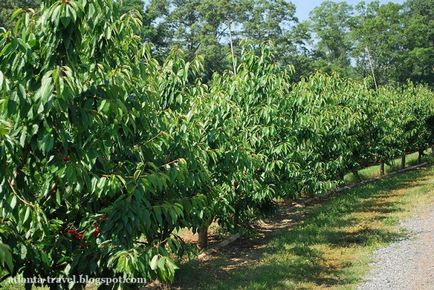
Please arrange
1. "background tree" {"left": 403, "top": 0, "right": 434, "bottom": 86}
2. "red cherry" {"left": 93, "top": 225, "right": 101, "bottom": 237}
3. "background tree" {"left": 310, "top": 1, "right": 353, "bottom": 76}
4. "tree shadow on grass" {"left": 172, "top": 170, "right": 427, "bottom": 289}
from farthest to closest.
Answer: "background tree" {"left": 310, "top": 1, "right": 353, "bottom": 76}
"background tree" {"left": 403, "top": 0, "right": 434, "bottom": 86}
"tree shadow on grass" {"left": 172, "top": 170, "right": 427, "bottom": 289}
"red cherry" {"left": 93, "top": 225, "right": 101, "bottom": 237}

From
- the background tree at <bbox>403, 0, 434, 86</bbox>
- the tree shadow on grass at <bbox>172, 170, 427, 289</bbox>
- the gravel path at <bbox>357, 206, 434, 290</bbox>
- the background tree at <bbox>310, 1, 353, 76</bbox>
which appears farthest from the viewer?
the background tree at <bbox>310, 1, 353, 76</bbox>

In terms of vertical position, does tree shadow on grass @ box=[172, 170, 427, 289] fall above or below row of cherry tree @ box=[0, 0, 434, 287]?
below

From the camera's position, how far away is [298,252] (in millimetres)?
10352

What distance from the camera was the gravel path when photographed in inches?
318

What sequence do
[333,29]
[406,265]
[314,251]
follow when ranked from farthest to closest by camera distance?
[333,29]
[314,251]
[406,265]

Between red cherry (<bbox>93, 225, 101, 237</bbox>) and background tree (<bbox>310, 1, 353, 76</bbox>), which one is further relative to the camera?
background tree (<bbox>310, 1, 353, 76</bbox>)

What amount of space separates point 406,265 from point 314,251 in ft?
6.68

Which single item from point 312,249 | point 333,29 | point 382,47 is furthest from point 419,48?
point 312,249

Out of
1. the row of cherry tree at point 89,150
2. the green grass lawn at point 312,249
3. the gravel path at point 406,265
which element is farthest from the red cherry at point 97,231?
the gravel path at point 406,265

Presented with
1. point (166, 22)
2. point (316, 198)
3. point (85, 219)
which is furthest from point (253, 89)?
point (166, 22)

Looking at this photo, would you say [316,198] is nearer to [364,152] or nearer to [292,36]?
[364,152]

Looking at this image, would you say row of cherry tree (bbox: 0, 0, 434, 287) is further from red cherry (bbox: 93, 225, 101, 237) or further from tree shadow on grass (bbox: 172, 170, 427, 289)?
tree shadow on grass (bbox: 172, 170, 427, 289)

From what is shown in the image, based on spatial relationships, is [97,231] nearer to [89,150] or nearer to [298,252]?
[89,150]

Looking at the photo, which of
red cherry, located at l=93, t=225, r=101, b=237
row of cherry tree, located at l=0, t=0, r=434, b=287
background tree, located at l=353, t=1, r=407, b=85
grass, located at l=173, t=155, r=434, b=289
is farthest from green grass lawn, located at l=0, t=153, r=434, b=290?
background tree, located at l=353, t=1, r=407, b=85
